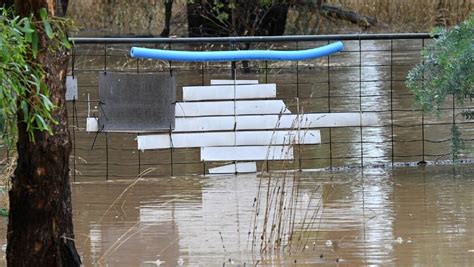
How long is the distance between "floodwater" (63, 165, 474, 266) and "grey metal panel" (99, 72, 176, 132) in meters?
0.50

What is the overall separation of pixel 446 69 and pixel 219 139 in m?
2.12

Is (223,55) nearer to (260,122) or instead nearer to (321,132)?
(260,122)

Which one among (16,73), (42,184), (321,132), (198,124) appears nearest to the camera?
(16,73)

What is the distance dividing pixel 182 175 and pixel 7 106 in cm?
602

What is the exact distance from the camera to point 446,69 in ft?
29.4

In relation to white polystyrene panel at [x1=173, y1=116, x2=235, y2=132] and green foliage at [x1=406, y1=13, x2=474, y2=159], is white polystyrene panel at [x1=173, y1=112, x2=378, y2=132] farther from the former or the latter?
green foliage at [x1=406, y1=13, x2=474, y2=159]

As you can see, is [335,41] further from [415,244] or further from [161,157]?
[415,244]

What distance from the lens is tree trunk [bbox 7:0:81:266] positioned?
5883mm

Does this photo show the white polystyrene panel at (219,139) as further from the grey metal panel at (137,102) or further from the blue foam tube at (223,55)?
the blue foam tube at (223,55)

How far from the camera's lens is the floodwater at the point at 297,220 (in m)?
7.15

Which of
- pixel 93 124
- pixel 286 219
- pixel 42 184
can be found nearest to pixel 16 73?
pixel 42 184

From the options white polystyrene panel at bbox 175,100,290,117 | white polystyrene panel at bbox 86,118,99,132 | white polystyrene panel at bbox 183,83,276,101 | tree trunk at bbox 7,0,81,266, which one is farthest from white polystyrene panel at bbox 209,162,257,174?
tree trunk at bbox 7,0,81,266

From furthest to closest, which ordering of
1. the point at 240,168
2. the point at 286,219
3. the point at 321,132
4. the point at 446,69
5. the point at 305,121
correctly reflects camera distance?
the point at 321,132
the point at 240,168
the point at 305,121
the point at 446,69
the point at 286,219

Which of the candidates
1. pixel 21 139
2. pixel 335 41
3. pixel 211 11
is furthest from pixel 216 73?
pixel 21 139
